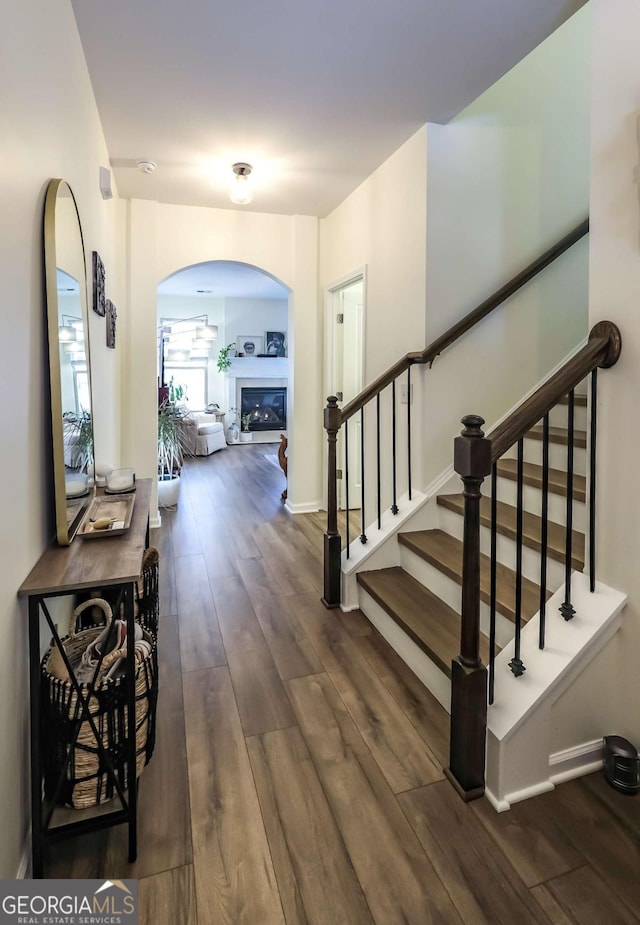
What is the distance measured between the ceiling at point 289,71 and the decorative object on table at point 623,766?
271 centimetres

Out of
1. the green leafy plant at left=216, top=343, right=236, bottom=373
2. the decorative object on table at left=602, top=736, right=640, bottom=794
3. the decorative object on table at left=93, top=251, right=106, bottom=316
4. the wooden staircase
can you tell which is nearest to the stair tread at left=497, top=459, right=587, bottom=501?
the wooden staircase

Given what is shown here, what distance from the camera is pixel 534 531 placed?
2.15 meters

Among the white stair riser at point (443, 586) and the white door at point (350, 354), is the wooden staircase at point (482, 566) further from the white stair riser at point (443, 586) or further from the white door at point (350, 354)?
the white door at point (350, 354)

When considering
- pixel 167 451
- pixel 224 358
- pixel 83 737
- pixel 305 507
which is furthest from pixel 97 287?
pixel 224 358

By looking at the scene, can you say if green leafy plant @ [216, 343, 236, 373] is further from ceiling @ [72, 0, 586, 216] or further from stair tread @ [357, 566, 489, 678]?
stair tread @ [357, 566, 489, 678]

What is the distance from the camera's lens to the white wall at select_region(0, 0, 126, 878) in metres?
1.14

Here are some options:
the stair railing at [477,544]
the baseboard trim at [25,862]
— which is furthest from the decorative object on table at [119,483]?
the stair railing at [477,544]

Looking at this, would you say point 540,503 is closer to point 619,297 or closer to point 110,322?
point 619,297

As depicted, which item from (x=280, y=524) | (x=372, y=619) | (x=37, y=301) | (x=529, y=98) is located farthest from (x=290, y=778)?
(x=529, y=98)

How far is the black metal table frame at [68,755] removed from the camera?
1223 millimetres

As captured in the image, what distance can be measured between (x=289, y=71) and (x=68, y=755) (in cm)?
288

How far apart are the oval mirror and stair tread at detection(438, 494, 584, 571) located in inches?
66.3

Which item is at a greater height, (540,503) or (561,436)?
(561,436)

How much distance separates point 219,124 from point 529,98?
5.97 feet
